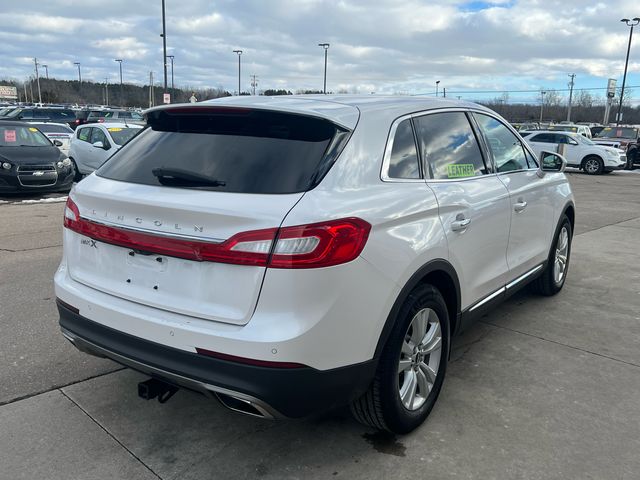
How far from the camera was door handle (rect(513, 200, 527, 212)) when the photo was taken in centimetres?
411

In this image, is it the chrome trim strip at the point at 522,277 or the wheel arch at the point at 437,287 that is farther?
the chrome trim strip at the point at 522,277

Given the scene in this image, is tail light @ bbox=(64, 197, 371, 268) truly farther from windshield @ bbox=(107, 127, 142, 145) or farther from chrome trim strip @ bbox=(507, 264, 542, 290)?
windshield @ bbox=(107, 127, 142, 145)

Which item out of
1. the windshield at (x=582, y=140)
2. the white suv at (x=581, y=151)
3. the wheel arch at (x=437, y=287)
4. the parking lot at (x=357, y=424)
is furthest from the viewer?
the windshield at (x=582, y=140)

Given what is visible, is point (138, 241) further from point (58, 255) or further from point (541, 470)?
point (58, 255)

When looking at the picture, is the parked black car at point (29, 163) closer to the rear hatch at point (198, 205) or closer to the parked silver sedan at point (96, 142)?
the parked silver sedan at point (96, 142)

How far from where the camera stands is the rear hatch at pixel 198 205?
2383 mm

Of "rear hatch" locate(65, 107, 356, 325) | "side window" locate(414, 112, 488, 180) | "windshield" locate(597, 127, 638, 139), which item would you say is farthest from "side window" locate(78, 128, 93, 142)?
"windshield" locate(597, 127, 638, 139)

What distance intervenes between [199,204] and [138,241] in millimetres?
367

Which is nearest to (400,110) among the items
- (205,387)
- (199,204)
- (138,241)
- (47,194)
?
(199,204)

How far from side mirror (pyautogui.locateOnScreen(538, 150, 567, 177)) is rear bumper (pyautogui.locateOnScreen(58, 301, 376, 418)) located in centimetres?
294

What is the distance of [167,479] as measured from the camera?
8.75 ft

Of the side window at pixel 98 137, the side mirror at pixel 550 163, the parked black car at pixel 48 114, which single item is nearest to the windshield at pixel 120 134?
the side window at pixel 98 137

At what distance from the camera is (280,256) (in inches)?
90.8

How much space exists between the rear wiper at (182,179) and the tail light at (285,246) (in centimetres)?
29
